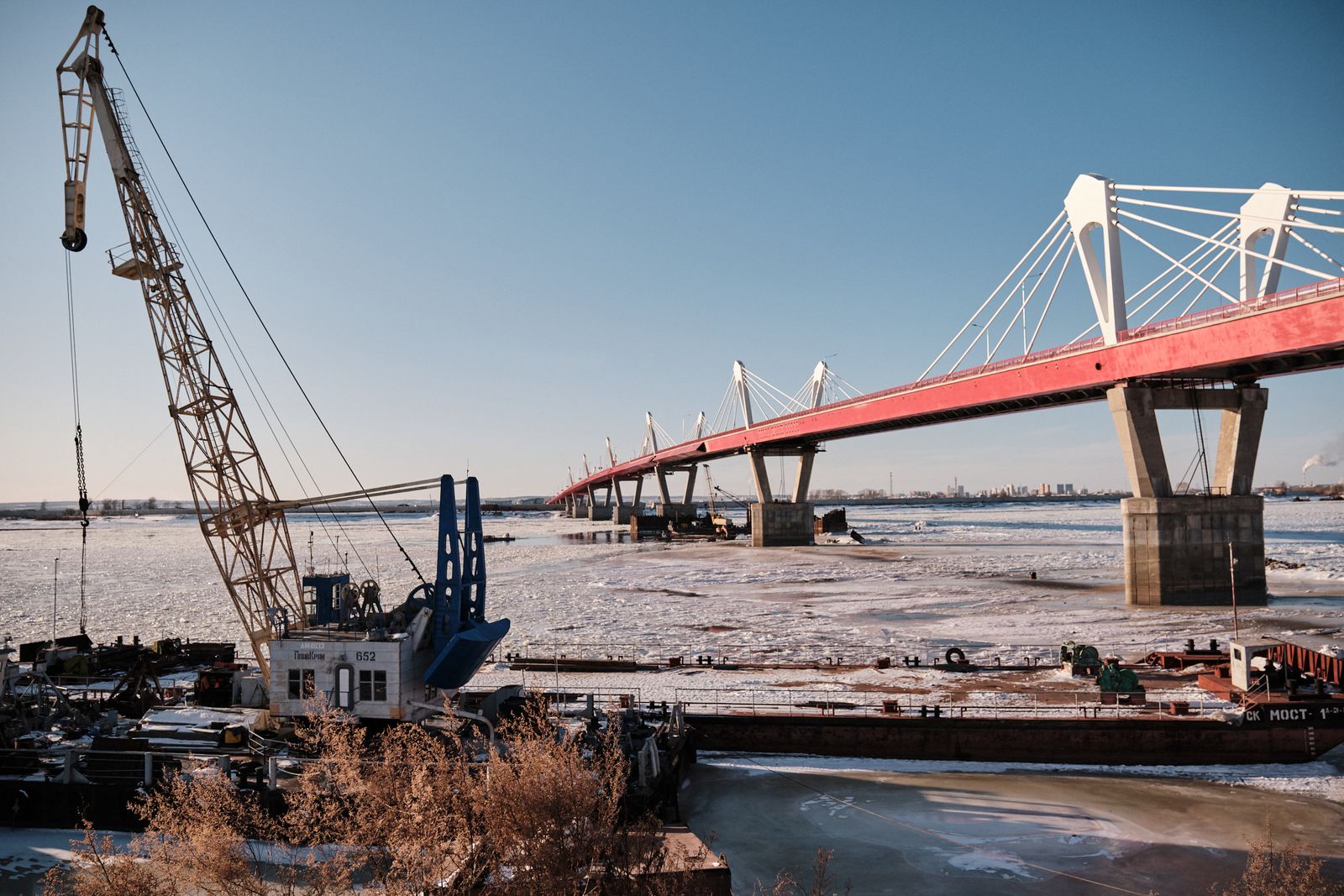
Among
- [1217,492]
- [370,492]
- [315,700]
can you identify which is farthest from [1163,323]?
[315,700]

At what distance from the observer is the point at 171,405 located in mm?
31016

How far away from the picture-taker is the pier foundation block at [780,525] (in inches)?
3905

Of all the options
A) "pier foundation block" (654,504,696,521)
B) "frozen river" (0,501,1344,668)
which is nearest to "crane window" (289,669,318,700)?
"frozen river" (0,501,1344,668)

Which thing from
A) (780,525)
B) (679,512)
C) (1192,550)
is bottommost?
(780,525)

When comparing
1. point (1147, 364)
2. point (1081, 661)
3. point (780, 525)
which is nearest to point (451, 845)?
point (1081, 661)

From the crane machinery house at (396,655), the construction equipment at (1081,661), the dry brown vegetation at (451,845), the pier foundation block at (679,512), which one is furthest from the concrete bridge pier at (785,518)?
the dry brown vegetation at (451,845)

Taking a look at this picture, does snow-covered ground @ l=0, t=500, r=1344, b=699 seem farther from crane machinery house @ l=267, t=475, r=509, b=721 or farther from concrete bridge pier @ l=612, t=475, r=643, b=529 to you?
concrete bridge pier @ l=612, t=475, r=643, b=529

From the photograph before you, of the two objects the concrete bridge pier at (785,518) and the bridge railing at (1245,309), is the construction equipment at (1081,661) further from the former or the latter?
the concrete bridge pier at (785,518)

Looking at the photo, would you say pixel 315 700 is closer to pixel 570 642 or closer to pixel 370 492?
pixel 370 492

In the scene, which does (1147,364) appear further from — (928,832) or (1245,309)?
(928,832)

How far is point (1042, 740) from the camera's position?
896 inches

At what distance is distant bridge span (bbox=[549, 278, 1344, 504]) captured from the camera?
124 ft

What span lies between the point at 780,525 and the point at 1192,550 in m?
56.2

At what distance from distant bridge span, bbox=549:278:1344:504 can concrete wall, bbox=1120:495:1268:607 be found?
23.8ft
